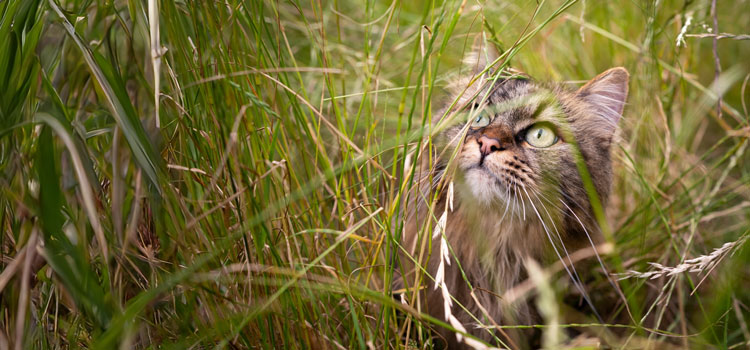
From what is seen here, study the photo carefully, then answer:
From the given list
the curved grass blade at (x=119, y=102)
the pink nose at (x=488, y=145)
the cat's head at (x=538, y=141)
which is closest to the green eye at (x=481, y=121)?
the cat's head at (x=538, y=141)

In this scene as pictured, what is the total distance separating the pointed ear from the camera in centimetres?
141

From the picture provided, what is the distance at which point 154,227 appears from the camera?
107 centimetres

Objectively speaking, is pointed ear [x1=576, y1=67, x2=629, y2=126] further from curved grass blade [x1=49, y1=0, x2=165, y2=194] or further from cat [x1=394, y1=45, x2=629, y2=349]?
curved grass blade [x1=49, y1=0, x2=165, y2=194]

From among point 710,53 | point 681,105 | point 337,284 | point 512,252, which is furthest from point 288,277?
point 710,53

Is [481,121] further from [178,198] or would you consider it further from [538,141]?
[178,198]

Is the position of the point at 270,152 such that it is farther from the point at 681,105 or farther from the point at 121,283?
the point at 681,105

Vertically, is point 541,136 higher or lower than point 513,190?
higher

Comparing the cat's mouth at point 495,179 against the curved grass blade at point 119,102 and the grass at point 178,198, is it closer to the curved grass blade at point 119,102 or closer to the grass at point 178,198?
the grass at point 178,198

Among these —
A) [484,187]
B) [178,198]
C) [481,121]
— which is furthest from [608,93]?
[178,198]

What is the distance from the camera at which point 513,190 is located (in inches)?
50.4

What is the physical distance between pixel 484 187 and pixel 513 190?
0.22 ft

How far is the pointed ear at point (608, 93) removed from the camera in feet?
4.63

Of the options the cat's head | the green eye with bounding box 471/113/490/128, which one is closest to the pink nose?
the cat's head

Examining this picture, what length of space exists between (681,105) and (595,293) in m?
0.77
